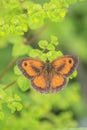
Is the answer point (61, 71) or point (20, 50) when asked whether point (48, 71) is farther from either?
point (20, 50)

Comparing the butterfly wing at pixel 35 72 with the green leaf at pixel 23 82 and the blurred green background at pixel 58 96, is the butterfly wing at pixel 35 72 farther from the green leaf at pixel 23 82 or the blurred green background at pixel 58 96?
the blurred green background at pixel 58 96

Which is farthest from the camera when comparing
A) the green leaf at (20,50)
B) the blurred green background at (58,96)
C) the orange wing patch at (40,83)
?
the blurred green background at (58,96)

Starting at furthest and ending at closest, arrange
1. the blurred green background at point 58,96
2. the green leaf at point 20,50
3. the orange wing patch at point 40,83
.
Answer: the blurred green background at point 58,96, the green leaf at point 20,50, the orange wing patch at point 40,83

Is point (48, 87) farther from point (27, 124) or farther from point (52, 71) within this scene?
point (27, 124)

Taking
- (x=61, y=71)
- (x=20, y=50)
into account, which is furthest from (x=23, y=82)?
(x=20, y=50)

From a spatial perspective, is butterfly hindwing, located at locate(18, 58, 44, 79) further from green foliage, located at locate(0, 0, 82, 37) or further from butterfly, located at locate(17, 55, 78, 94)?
green foliage, located at locate(0, 0, 82, 37)

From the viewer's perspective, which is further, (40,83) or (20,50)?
(20,50)

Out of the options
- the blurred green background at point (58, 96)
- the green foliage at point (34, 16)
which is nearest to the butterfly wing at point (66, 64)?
the green foliage at point (34, 16)
